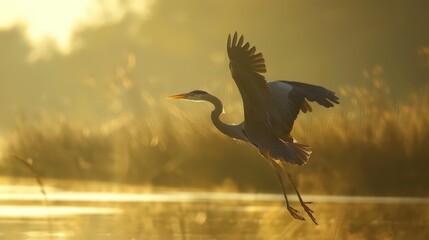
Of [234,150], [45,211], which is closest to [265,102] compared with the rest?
[45,211]

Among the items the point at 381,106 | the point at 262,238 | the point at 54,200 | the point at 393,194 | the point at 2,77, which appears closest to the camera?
the point at 262,238

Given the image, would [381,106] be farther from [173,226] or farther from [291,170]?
[173,226]

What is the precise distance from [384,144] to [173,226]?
16.4ft

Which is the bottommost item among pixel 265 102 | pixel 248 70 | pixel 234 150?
pixel 234 150

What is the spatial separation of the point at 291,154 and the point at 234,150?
6033mm

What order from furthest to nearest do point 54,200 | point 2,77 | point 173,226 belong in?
point 2,77 < point 54,200 < point 173,226

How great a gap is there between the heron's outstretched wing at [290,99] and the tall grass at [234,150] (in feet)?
18.0

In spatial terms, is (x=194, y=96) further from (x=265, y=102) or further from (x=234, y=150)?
(x=234, y=150)

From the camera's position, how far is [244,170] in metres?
16.0

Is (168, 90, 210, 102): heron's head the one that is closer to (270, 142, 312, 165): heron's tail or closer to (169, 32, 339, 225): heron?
(169, 32, 339, 225): heron

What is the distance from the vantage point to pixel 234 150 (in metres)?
16.1

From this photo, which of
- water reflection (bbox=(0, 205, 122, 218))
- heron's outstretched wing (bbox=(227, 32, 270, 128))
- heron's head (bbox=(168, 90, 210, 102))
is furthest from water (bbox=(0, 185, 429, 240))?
heron's outstretched wing (bbox=(227, 32, 270, 128))

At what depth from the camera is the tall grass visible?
15.6 meters

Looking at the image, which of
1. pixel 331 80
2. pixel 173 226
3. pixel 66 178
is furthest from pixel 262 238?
pixel 331 80
